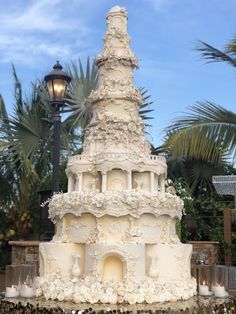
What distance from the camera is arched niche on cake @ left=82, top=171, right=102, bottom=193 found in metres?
12.1

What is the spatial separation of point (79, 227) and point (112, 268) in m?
1.34

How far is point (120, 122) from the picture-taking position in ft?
40.4

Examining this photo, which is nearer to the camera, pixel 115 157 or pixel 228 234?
pixel 115 157

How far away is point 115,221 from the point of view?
37.0 feet

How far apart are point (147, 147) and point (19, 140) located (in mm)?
6164

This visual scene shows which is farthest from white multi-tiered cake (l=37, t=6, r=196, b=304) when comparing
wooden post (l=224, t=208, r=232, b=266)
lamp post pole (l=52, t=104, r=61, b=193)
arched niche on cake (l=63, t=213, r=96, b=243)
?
wooden post (l=224, t=208, r=232, b=266)

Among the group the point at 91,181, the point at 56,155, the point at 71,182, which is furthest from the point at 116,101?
the point at 56,155

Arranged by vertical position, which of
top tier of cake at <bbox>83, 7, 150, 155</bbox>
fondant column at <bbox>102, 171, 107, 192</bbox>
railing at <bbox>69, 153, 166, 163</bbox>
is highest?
top tier of cake at <bbox>83, 7, 150, 155</bbox>

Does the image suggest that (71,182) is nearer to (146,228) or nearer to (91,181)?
(91,181)

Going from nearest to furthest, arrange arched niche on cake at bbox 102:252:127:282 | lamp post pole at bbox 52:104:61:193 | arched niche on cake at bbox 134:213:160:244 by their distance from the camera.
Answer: lamp post pole at bbox 52:104:61:193
arched niche on cake at bbox 102:252:127:282
arched niche on cake at bbox 134:213:160:244

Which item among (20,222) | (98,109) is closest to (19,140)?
(20,222)

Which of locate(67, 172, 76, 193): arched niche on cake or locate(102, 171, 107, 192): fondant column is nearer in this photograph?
locate(102, 171, 107, 192): fondant column

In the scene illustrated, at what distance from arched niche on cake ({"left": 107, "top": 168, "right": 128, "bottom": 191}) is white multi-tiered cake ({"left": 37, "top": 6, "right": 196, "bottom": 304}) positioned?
0.03m

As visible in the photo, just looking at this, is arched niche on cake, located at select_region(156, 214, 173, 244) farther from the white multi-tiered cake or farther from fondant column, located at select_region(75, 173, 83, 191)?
fondant column, located at select_region(75, 173, 83, 191)
